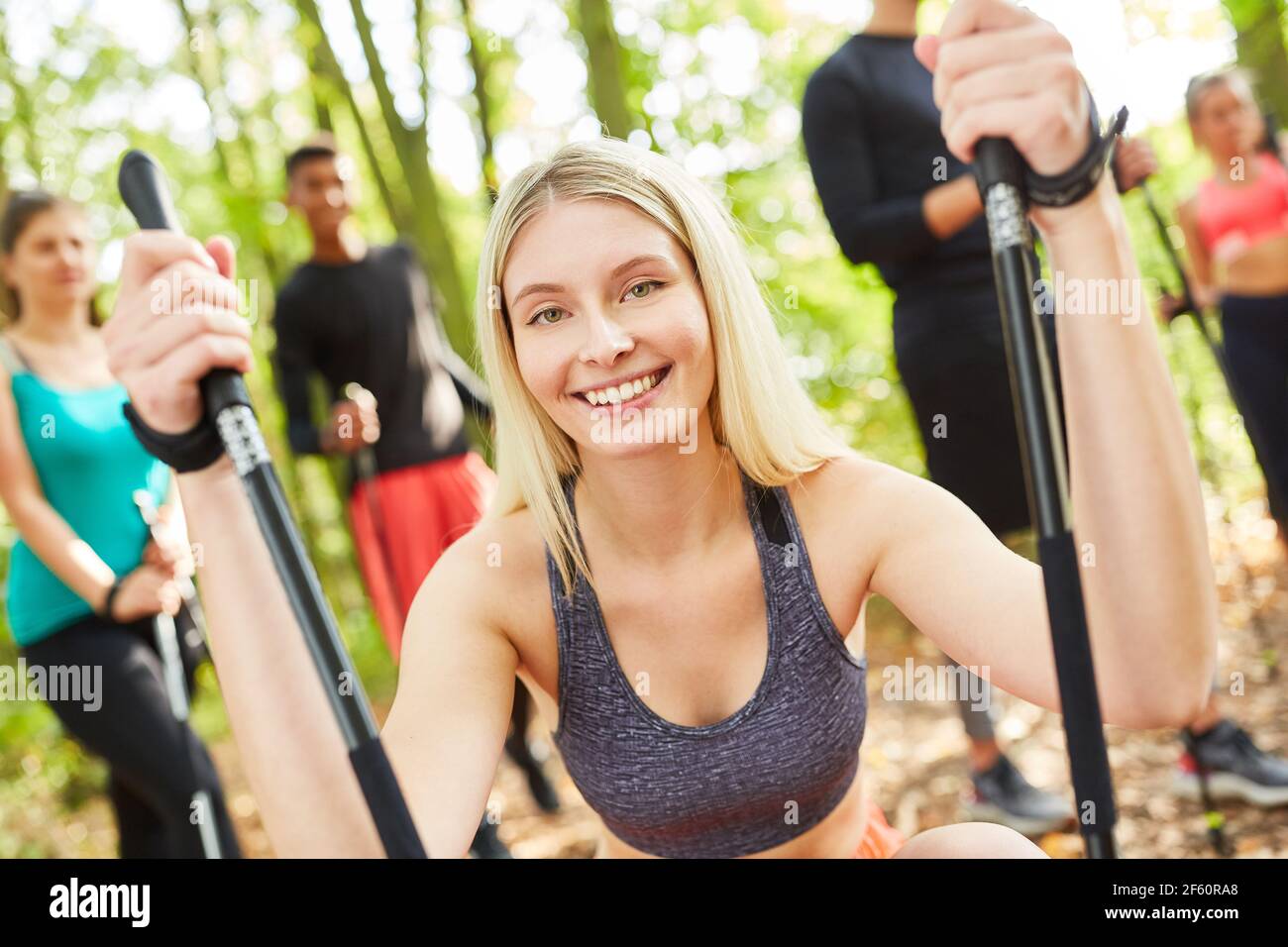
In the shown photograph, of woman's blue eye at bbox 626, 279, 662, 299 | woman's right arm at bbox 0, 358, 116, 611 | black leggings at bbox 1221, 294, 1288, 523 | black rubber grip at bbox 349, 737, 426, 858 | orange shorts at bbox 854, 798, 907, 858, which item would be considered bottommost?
orange shorts at bbox 854, 798, 907, 858

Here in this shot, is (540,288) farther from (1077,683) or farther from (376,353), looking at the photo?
(376,353)

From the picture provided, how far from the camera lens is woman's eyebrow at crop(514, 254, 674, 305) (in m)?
0.94

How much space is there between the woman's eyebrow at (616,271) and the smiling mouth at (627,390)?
10 centimetres

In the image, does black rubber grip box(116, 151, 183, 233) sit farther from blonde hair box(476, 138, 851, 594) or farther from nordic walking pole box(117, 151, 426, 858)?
blonde hair box(476, 138, 851, 594)

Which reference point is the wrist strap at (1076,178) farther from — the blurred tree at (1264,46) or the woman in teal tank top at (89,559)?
the blurred tree at (1264,46)

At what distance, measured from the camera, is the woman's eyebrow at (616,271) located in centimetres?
94

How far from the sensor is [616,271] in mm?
943

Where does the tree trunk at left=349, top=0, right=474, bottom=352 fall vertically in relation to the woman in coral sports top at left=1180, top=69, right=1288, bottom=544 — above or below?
above

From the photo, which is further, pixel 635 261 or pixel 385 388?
pixel 385 388

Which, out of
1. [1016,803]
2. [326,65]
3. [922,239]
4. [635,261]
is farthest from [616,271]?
[326,65]

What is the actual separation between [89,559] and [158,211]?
44.4 inches

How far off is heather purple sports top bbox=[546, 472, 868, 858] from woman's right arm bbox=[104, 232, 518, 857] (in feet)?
0.47

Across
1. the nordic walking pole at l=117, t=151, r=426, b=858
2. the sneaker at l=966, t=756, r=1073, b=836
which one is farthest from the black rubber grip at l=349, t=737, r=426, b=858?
the sneaker at l=966, t=756, r=1073, b=836
